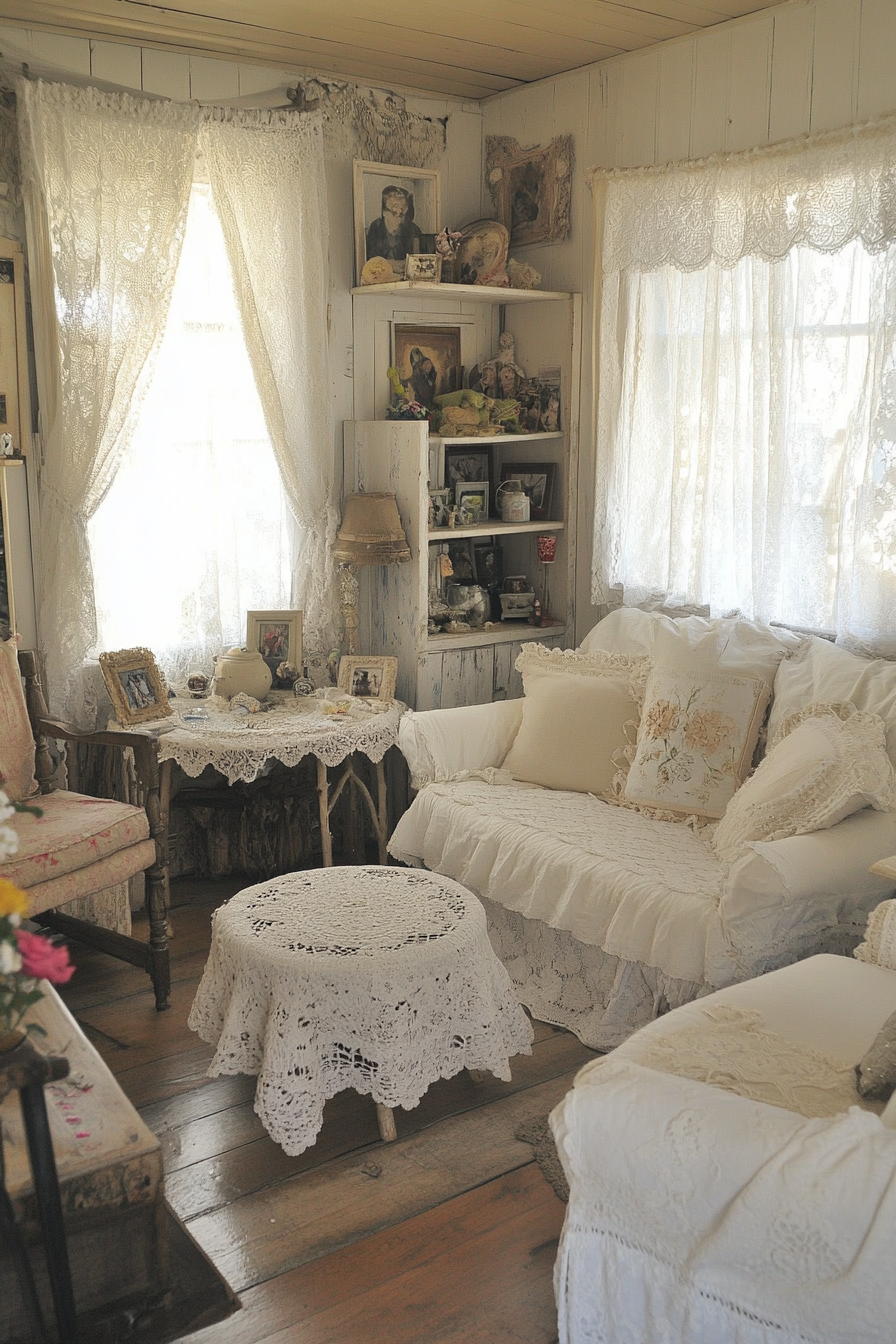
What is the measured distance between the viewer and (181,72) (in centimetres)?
365

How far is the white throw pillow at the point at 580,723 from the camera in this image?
343 centimetres

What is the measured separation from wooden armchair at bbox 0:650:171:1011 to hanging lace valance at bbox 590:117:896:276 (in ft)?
7.14

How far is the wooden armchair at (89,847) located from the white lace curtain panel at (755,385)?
1.72 metres

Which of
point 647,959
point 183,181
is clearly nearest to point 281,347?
point 183,181

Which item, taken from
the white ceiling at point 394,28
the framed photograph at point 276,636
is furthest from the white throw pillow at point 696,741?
the white ceiling at point 394,28

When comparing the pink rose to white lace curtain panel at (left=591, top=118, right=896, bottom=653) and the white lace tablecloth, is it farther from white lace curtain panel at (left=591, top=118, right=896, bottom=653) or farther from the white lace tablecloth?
white lace curtain panel at (left=591, top=118, right=896, bottom=653)

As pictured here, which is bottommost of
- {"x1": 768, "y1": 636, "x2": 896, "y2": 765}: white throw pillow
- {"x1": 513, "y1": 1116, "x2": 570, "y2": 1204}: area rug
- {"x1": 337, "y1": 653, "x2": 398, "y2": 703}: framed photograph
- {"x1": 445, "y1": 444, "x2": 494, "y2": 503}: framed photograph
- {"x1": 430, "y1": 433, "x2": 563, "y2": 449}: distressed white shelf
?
{"x1": 513, "y1": 1116, "x2": 570, "y2": 1204}: area rug

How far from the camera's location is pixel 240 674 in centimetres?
376

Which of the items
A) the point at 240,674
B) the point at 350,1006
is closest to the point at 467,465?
the point at 240,674

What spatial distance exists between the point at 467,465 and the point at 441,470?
0.15 metres

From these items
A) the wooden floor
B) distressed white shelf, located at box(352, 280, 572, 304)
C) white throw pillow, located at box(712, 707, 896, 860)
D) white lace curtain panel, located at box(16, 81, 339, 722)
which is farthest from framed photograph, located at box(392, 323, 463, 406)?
the wooden floor

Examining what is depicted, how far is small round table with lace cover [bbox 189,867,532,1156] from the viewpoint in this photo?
2.40m

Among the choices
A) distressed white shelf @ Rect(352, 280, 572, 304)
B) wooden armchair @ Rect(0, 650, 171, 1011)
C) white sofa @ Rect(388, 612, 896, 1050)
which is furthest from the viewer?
distressed white shelf @ Rect(352, 280, 572, 304)

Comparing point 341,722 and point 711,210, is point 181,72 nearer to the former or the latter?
point 711,210
